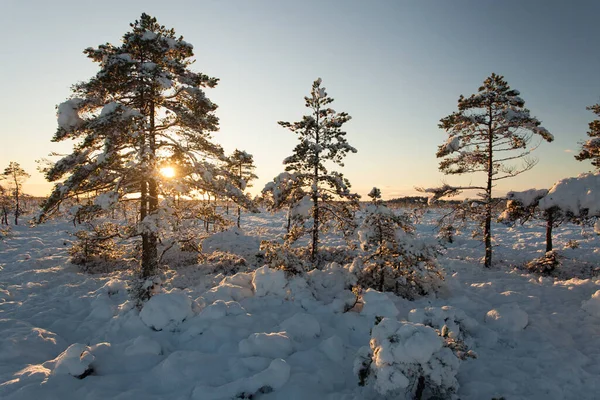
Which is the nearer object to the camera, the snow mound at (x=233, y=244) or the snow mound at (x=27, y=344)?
the snow mound at (x=27, y=344)

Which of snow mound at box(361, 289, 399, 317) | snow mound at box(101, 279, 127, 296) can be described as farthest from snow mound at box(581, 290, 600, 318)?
snow mound at box(101, 279, 127, 296)

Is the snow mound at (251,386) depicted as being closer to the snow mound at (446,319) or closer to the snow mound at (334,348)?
the snow mound at (334,348)

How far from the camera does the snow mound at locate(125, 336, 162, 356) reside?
6.21 m

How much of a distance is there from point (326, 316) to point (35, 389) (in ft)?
19.2

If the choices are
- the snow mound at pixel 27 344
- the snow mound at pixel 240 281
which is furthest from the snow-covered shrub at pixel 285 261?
the snow mound at pixel 27 344

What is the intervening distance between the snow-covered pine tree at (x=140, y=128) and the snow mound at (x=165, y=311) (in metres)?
2.73

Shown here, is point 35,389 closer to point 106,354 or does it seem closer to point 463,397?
point 106,354

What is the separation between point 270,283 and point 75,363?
483cm

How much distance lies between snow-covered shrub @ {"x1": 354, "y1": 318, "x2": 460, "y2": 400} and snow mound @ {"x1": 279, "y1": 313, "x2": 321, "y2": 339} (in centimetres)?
236

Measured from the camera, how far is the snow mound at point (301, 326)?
6959 mm

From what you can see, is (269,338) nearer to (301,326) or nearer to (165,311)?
(301,326)

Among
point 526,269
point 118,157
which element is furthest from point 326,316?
point 526,269

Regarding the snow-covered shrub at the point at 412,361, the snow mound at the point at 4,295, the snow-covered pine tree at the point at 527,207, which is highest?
the snow-covered pine tree at the point at 527,207

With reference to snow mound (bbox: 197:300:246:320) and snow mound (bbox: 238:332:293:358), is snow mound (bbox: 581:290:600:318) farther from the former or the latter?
snow mound (bbox: 197:300:246:320)
